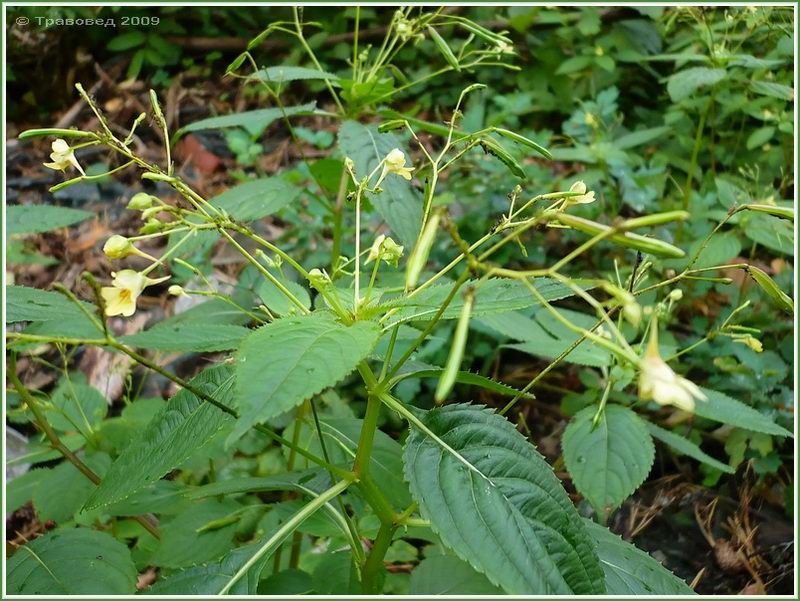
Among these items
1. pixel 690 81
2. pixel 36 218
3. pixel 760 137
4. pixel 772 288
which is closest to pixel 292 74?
pixel 36 218

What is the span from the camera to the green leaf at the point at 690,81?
80.0 inches

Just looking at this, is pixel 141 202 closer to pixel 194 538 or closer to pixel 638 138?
pixel 194 538

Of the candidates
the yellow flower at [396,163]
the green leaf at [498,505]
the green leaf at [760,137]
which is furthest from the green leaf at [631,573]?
the green leaf at [760,137]

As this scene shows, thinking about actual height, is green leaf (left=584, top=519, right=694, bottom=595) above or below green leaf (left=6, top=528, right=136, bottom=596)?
above

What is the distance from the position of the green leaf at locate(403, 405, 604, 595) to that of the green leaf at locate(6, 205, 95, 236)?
947 millimetres

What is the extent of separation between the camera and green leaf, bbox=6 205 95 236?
138 cm

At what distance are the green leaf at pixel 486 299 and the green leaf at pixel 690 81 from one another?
4.67 ft

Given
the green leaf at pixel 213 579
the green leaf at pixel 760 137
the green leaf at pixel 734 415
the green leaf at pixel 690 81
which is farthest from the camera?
the green leaf at pixel 760 137

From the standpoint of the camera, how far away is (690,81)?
2.07m

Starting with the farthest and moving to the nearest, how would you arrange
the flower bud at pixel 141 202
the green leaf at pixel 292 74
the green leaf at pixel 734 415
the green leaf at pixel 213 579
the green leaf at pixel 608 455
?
the green leaf at pixel 292 74 → the green leaf at pixel 734 415 → the green leaf at pixel 608 455 → the green leaf at pixel 213 579 → the flower bud at pixel 141 202

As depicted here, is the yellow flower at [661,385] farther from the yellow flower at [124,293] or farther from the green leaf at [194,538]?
the green leaf at [194,538]


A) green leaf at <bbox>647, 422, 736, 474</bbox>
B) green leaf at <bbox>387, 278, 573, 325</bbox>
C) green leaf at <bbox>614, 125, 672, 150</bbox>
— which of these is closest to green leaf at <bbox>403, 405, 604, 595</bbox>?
green leaf at <bbox>387, 278, 573, 325</bbox>

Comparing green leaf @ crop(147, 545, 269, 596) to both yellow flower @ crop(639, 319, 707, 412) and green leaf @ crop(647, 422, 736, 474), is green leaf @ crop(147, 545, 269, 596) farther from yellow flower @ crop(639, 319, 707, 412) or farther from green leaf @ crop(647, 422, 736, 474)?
green leaf @ crop(647, 422, 736, 474)

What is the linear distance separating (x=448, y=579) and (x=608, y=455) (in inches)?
15.9
